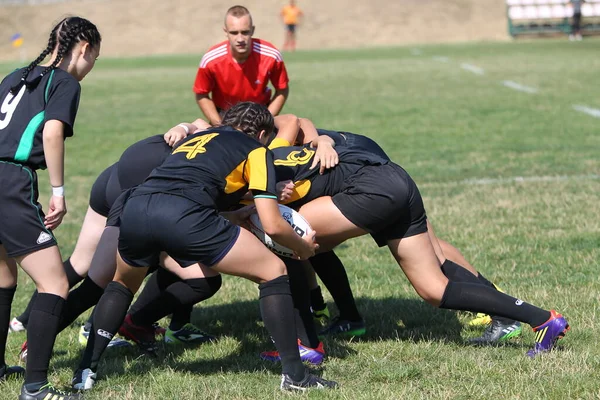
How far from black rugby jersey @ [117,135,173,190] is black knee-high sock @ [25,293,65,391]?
38.0 inches

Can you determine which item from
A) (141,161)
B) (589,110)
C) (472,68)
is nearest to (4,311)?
(141,161)

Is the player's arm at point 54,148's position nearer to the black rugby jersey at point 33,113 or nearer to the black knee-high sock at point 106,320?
the black rugby jersey at point 33,113

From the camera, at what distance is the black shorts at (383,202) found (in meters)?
4.71

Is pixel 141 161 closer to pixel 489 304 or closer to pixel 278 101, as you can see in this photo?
pixel 489 304

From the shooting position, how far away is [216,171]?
4.38m

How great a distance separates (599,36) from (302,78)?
2477 centimetres

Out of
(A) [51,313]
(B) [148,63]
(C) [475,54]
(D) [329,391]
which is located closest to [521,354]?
(D) [329,391]

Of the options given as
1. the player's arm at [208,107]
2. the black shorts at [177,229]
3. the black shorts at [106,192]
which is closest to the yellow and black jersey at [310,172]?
the black shorts at [177,229]

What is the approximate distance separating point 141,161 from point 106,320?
996mm

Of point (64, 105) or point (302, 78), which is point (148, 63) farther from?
point (64, 105)

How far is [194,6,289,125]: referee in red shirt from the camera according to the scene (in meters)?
7.37

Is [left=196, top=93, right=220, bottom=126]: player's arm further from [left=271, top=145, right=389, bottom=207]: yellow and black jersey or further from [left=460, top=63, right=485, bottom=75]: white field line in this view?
[left=460, top=63, right=485, bottom=75]: white field line

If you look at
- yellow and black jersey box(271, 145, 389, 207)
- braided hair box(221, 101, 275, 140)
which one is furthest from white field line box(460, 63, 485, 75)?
braided hair box(221, 101, 275, 140)

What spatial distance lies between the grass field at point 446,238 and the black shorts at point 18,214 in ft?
2.62
